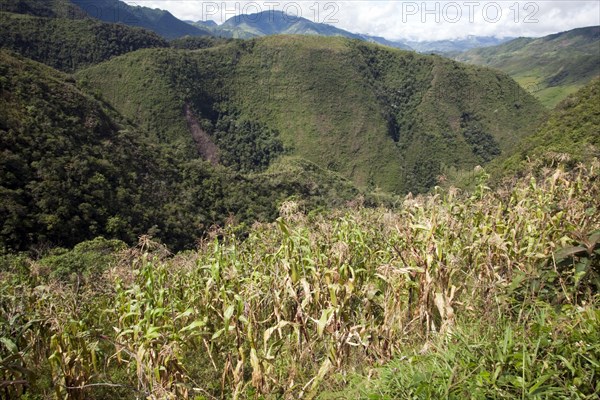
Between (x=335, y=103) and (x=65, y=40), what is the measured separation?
2886 inches

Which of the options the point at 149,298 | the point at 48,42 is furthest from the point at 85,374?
the point at 48,42

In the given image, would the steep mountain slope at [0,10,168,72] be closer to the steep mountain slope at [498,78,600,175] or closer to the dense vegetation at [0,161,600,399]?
the steep mountain slope at [498,78,600,175]

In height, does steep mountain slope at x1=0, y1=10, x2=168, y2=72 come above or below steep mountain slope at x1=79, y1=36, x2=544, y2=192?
above

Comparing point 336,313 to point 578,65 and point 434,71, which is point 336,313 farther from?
point 578,65

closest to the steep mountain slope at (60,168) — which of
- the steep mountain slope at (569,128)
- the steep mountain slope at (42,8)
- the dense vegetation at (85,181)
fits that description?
the dense vegetation at (85,181)

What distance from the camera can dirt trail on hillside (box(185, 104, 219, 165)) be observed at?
82.9 meters

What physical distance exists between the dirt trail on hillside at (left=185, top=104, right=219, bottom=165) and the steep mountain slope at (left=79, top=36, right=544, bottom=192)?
2.20m

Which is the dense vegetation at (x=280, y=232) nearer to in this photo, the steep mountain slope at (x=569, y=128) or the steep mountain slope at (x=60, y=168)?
the steep mountain slope at (x=60, y=168)

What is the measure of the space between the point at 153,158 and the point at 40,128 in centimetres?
1210

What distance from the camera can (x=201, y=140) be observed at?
3349 inches

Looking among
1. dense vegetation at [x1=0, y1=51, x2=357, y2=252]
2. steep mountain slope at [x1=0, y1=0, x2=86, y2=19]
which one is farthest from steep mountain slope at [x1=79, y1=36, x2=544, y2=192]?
steep mountain slope at [x1=0, y1=0, x2=86, y2=19]

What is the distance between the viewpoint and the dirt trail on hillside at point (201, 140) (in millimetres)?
82938

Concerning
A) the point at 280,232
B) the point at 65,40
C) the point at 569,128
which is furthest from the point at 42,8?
the point at 280,232

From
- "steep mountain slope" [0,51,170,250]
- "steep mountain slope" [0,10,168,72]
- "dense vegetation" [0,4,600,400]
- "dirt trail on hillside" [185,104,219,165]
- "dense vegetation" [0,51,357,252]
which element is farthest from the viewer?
"steep mountain slope" [0,10,168,72]
